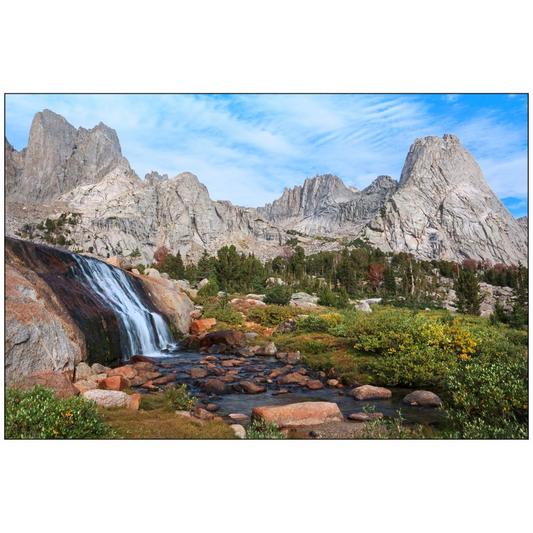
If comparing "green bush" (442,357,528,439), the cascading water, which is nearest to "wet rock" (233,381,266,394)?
the cascading water

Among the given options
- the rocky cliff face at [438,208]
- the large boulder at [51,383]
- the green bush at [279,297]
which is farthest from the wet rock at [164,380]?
the rocky cliff face at [438,208]

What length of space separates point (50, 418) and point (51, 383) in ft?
4.38

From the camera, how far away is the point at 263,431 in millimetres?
6289

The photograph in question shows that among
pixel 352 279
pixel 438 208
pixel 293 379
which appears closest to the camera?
pixel 293 379

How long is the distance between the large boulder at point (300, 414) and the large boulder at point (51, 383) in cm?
348

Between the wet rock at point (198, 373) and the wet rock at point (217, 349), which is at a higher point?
the wet rock at point (198, 373)

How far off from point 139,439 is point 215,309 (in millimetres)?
16670

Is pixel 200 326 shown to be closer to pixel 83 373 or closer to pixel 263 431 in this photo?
pixel 83 373

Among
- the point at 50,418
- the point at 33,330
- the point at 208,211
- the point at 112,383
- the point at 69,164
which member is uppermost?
the point at 69,164

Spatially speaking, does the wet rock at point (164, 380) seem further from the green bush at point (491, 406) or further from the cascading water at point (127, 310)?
the green bush at point (491, 406)

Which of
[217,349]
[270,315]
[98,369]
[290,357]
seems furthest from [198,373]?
[270,315]

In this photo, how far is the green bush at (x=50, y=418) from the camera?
4.94m

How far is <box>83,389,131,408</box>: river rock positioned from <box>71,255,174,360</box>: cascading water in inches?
189
